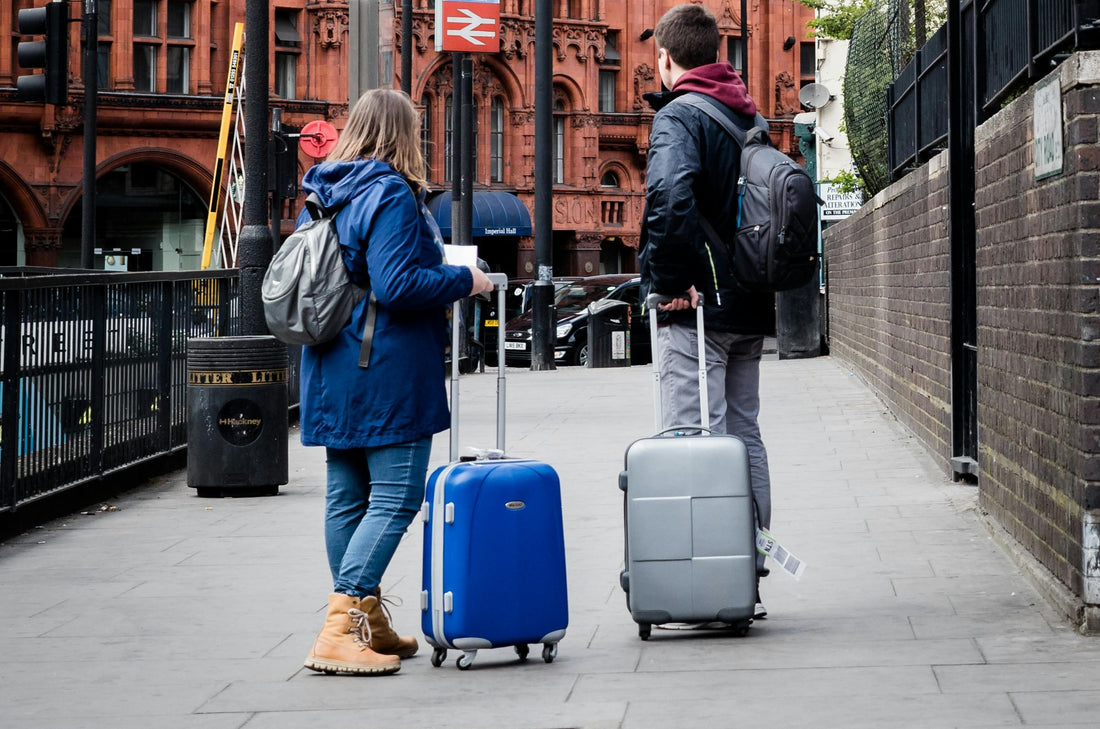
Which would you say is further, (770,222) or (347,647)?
(770,222)

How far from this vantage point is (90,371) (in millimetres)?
10289

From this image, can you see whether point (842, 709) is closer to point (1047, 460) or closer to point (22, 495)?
point (1047, 460)

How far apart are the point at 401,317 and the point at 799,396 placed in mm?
12144

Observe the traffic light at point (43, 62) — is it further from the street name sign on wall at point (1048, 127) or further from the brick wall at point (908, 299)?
the street name sign on wall at point (1048, 127)

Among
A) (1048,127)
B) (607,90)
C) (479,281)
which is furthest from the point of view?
(607,90)

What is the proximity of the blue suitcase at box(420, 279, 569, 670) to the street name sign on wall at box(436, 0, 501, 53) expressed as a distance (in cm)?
1644

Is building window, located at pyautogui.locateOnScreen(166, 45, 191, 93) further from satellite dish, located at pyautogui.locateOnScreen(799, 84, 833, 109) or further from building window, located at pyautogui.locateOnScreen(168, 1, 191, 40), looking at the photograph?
satellite dish, located at pyautogui.locateOnScreen(799, 84, 833, 109)

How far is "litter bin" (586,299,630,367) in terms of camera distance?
27.9 m

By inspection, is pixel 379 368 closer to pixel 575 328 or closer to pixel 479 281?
pixel 479 281

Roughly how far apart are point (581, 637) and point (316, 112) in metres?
44.2

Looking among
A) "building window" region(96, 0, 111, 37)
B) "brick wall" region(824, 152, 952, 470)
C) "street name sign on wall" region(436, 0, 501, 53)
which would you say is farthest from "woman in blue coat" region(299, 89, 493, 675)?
"building window" region(96, 0, 111, 37)

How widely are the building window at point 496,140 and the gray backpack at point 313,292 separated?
48173 millimetres

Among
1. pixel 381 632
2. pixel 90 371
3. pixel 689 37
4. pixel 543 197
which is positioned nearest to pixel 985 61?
pixel 689 37

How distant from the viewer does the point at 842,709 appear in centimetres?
473
